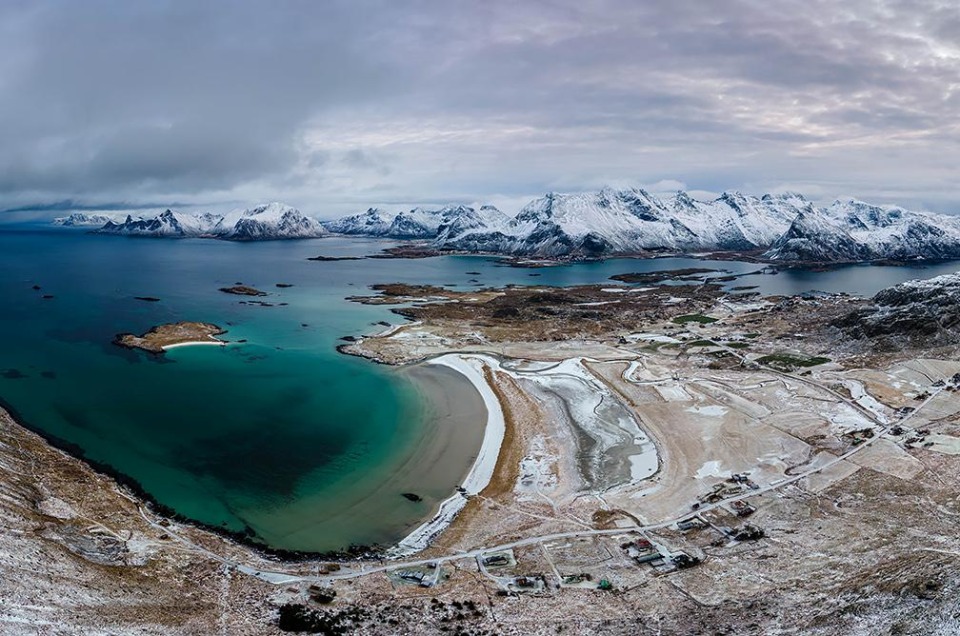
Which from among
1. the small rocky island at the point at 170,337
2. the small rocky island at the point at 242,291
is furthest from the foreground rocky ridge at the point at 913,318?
the small rocky island at the point at 242,291

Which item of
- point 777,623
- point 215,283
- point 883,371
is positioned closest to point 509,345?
point 883,371

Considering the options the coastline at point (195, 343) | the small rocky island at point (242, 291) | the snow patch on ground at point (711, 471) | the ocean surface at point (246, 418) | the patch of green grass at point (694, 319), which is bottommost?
the snow patch on ground at point (711, 471)

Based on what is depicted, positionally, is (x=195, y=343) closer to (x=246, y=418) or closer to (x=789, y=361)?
(x=246, y=418)

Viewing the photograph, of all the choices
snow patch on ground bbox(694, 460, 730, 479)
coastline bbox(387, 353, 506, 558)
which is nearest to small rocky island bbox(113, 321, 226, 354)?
coastline bbox(387, 353, 506, 558)

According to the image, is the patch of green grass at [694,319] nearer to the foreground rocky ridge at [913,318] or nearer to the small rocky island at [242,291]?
the foreground rocky ridge at [913,318]

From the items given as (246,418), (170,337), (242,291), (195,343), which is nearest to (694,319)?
(246,418)

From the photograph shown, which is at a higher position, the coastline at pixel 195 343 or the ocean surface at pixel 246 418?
the coastline at pixel 195 343

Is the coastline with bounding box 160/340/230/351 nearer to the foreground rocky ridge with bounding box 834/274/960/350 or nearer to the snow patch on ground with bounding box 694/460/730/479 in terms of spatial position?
the snow patch on ground with bounding box 694/460/730/479
